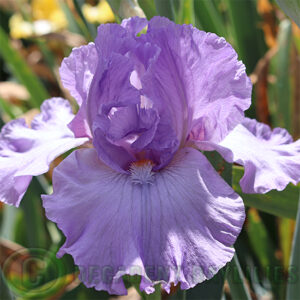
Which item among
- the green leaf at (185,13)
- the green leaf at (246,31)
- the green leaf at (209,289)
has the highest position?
the green leaf at (185,13)

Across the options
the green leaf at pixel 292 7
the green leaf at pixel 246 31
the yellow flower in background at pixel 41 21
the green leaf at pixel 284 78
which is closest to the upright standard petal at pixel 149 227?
the green leaf at pixel 292 7

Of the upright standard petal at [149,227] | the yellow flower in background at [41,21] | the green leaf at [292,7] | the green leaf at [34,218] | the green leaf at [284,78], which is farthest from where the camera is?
→ the yellow flower in background at [41,21]

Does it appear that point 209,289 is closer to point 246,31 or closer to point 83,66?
point 83,66

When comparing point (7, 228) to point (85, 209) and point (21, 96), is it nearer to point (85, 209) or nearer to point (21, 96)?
point (21, 96)

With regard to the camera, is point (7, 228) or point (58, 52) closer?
point (7, 228)

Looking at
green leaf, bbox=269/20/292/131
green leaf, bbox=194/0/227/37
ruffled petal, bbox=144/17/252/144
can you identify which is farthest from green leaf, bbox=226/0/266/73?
ruffled petal, bbox=144/17/252/144

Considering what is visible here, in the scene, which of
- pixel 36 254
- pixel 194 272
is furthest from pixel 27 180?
pixel 36 254

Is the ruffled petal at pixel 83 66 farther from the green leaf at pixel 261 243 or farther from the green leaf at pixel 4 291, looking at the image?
the green leaf at pixel 261 243
